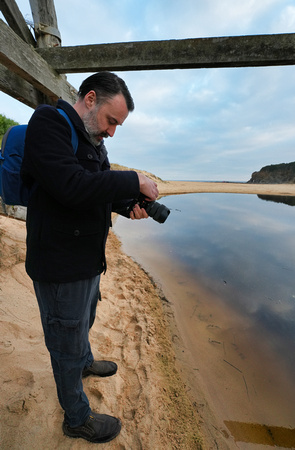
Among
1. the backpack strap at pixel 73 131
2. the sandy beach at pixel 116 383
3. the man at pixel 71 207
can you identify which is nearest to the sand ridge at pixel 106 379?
the sandy beach at pixel 116 383

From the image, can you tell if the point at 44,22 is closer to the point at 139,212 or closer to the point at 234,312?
the point at 139,212

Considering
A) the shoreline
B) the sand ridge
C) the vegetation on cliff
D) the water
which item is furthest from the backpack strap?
the vegetation on cliff

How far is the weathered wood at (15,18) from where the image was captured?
245cm

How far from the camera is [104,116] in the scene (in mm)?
1325

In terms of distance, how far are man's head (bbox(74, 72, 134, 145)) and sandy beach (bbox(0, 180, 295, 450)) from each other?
7.00 ft

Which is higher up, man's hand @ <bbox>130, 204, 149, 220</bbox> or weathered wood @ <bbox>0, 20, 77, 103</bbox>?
weathered wood @ <bbox>0, 20, 77, 103</bbox>

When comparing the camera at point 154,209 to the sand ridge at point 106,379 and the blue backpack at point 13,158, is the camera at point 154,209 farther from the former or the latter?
the sand ridge at point 106,379

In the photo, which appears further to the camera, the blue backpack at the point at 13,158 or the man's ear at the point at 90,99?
the man's ear at the point at 90,99

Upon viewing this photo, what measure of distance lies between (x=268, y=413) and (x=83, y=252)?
101 inches

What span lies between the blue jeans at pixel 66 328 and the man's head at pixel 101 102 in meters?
1.03

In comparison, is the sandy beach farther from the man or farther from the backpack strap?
the backpack strap

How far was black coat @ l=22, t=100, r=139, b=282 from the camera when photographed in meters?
1.03

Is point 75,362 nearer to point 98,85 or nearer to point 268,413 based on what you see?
point 98,85

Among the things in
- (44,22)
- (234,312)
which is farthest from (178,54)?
(234,312)
